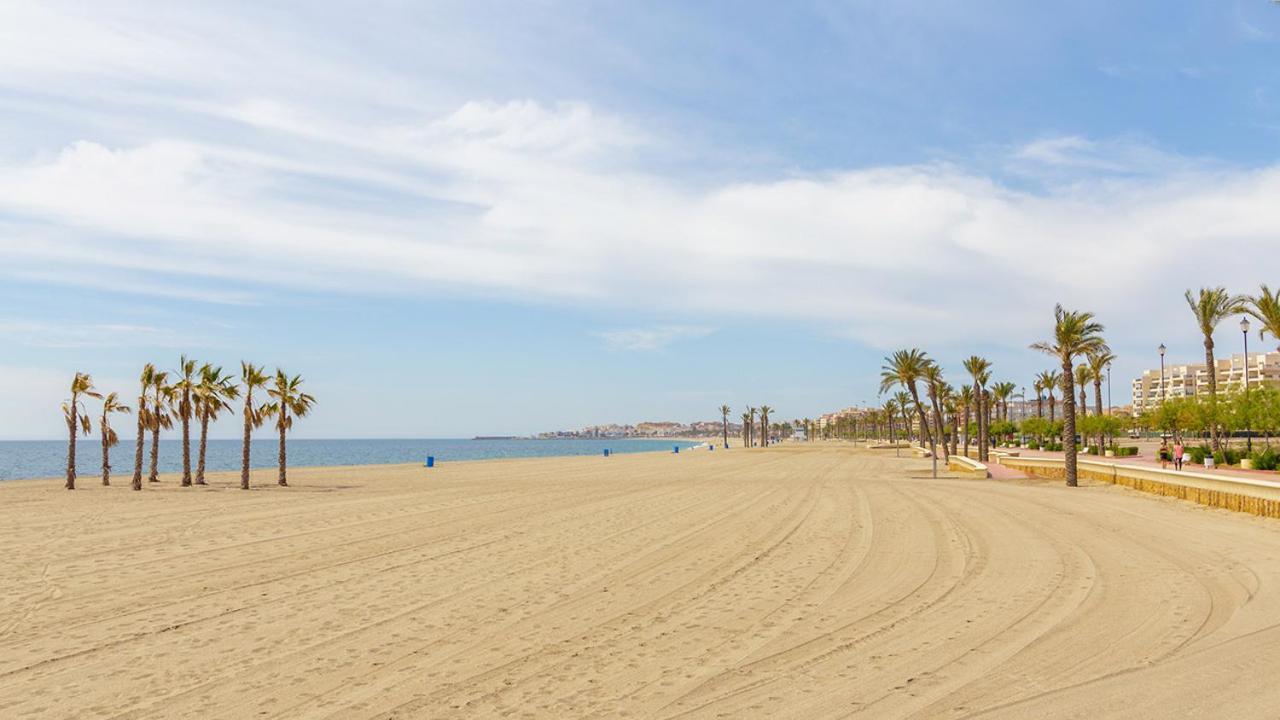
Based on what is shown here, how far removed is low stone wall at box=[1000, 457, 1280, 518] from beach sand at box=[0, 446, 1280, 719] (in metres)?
0.78

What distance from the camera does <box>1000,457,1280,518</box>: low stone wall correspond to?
21.4 metres

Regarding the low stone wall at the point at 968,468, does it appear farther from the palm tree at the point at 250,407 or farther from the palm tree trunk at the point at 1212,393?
the palm tree at the point at 250,407

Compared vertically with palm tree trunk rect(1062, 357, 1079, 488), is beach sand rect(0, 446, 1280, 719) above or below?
below

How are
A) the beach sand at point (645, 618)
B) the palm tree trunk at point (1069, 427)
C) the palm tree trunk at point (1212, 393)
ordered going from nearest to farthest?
the beach sand at point (645, 618)
the palm tree trunk at point (1069, 427)
the palm tree trunk at point (1212, 393)

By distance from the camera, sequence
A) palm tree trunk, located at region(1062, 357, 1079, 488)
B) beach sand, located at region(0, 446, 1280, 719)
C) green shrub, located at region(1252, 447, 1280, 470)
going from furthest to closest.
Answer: green shrub, located at region(1252, 447, 1280, 470) → palm tree trunk, located at region(1062, 357, 1079, 488) → beach sand, located at region(0, 446, 1280, 719)

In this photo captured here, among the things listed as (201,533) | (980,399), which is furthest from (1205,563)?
(980,399)

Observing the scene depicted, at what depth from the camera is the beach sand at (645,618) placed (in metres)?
7.27

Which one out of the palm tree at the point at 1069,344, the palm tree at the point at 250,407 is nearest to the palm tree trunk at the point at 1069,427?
the palm tree at the point at 1069,344

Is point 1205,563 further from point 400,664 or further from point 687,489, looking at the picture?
point 687,489

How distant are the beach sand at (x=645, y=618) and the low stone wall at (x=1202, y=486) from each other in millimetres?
781

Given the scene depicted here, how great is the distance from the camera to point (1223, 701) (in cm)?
701

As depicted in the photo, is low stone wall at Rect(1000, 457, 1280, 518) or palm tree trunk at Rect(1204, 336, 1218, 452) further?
palm tree trunk at Rect(1204, 336, 1218, 452)

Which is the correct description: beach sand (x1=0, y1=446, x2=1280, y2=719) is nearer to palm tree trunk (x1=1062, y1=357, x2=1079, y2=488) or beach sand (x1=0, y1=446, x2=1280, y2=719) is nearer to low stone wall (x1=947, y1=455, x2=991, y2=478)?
palm tree trunk (x1=1062, y1=357, x2=1079, y2=488)

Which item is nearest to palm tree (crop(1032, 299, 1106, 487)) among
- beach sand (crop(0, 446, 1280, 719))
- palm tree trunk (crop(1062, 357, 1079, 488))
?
palm tree trunk (crop(1062, 357, 1079, 488))
